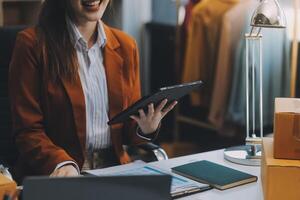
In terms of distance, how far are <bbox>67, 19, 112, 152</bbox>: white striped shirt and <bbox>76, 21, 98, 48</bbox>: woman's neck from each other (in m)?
0.02

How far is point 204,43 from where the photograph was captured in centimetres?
398

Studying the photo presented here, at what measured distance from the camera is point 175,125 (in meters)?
4.38

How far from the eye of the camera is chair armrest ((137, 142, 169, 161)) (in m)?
2.21

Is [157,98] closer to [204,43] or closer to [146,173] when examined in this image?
[146,173]

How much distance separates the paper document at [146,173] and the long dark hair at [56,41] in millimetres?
379

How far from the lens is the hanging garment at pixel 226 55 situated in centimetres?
371

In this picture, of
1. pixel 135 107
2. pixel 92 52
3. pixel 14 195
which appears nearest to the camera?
pixel 14 195

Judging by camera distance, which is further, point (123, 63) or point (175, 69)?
point (175, 69)

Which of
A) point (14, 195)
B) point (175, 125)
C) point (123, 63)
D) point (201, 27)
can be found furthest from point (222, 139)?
point (14, 195)

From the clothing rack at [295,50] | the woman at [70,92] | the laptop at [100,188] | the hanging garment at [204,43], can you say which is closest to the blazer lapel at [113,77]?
the woman at [70,92]

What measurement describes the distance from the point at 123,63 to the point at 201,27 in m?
1.78

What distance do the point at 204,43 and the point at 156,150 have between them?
6.08 feet

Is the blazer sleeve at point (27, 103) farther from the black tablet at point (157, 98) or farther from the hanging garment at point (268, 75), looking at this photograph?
the hanging garment at point (268, 75)

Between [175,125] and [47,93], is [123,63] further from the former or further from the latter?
[175,125]
